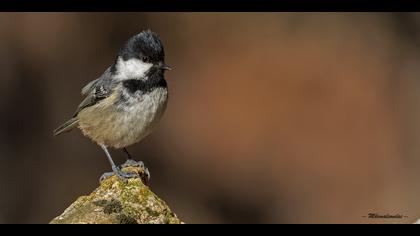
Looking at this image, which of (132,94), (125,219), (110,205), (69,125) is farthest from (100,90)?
(125,219)

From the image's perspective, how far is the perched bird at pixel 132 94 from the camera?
5004mm

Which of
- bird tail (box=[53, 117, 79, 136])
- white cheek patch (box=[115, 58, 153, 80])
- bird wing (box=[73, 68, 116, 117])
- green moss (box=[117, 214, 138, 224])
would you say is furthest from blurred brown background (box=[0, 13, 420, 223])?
green moss (box=[117, 214, 138, 224])

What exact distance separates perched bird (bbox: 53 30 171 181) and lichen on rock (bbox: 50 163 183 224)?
1.41m

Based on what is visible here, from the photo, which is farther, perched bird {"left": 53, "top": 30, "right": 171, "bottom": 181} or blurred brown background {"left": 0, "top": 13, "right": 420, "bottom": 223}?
blurred brown background {"left": 0, "top": 13, "right": 420, "bottom": 223}

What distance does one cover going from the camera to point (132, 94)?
5.19 m

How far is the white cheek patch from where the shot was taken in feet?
16.6

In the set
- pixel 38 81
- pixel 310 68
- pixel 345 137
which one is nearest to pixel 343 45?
pixel 310 68

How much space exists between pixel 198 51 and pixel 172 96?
2.92 ft

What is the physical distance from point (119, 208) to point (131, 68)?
201 cm

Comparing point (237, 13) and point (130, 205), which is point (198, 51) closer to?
point (237, 13)

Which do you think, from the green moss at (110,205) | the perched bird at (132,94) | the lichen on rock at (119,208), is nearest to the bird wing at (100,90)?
the perched bird at (132,94)

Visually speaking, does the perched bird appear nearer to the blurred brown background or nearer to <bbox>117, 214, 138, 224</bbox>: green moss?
<bbox>117, 214, 138, 224</bbox>: green moss

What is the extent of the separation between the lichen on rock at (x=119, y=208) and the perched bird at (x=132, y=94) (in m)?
1.41

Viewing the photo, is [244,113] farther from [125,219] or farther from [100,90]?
[125,219]
